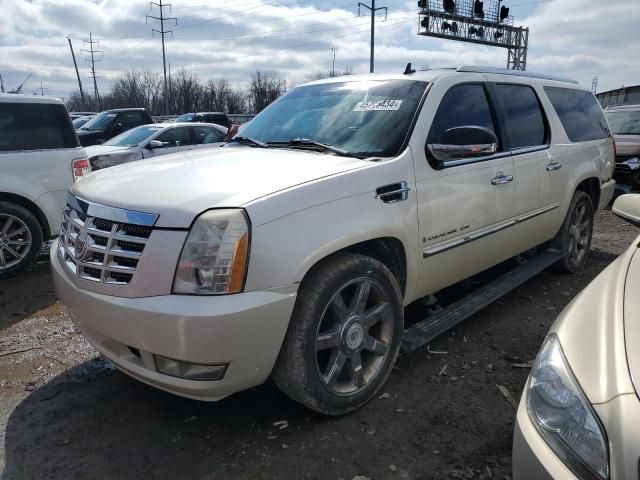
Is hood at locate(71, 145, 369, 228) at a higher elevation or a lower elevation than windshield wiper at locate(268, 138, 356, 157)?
lower

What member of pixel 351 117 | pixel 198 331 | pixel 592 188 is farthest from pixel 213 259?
pixel 592 188

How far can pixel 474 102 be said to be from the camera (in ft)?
12.5

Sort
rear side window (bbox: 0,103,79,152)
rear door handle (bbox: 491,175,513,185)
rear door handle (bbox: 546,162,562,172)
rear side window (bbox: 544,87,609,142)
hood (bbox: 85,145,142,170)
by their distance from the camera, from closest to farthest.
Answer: rear door handle (bbox: 491,175,513,185) < rear door handle (bbox: 546,162,562,172) < rear side window (bbox: 544,87,609,142) < rear side window (bbox: 0,103,79,152) < hood (bbox: 85,145,142,170)

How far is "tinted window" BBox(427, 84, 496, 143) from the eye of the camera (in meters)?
3.39

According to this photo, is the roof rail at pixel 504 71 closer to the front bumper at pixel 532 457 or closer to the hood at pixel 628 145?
the front bumper at pixel 532 457

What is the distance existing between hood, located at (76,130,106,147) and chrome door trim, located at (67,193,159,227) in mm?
12572

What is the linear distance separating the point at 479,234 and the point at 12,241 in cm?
465

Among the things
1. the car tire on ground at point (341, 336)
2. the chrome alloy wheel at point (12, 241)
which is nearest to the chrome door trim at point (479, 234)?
the car tire on ground at point (341, 336)

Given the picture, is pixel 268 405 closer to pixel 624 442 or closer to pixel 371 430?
pixel 371 430

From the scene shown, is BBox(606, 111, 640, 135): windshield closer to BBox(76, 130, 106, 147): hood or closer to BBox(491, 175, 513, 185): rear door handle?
BBox(491, 175, 513, 185): rear door handle

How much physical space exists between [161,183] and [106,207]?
0.94ft

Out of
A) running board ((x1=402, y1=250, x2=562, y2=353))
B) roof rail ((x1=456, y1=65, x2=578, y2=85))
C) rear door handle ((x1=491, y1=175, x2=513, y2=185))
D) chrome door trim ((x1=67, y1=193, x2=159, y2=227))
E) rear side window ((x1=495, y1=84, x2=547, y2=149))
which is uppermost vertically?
roof rail ((x1=456, y1=65, x2=578, y2=85))

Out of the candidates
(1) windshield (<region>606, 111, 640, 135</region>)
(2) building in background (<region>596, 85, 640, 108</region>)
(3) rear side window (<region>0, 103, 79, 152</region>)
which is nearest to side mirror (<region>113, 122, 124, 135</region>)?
(3) rear side window (<region>0, 103, 79, 152</region>)

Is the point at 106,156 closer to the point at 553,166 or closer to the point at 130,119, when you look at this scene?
the point at 553,166
